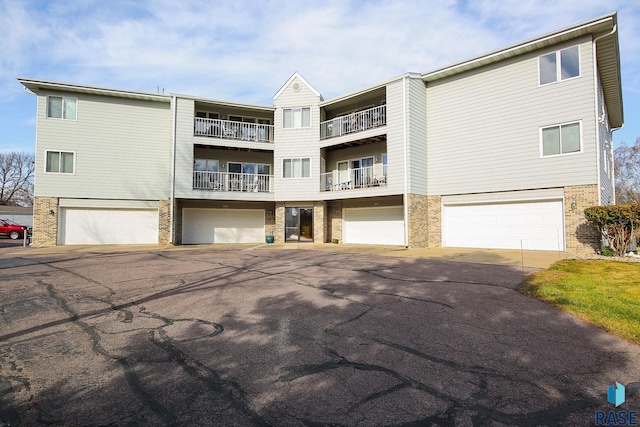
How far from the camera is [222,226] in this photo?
22.2m

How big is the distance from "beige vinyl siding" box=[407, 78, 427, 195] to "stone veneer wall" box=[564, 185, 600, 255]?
6175 mm

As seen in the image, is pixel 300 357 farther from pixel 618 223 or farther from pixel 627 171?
pixel 627 171

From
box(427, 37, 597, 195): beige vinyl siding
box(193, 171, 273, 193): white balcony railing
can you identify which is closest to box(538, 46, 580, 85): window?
box(427, 37, 597, 195): beige vinyl siding

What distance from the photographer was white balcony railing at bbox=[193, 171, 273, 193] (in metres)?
20.4

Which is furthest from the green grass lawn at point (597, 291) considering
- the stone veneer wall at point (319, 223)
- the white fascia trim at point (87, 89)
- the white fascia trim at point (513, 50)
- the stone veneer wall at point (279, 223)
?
the white fascia trim at point (87, 89)

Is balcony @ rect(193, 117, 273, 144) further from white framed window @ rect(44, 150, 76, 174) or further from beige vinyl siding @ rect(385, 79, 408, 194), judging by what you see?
beige vinyl siding @ rect(385, 79, 408, 194)

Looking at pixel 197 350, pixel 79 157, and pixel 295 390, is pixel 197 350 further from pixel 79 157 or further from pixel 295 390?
pixel 79 157

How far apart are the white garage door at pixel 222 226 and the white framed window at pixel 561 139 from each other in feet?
52.7

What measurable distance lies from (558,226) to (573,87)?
5.69 metres

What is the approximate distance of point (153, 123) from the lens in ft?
66.8

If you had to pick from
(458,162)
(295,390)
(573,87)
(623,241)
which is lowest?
(295,390)

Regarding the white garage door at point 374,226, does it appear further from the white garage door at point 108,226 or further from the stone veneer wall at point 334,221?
the white garage door at point 108,226

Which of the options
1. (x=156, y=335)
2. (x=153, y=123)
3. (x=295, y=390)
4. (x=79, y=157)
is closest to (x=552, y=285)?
(x=295, y=390)

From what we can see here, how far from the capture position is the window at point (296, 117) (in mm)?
21281
